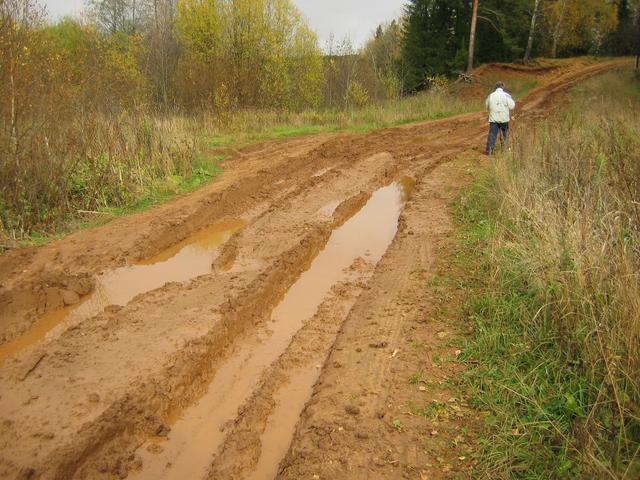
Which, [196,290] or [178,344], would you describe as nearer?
[178,344]

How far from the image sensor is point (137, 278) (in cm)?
641

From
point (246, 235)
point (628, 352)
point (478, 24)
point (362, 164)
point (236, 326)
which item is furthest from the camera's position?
point (478, 24)

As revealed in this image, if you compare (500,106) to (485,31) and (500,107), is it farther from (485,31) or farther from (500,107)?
(485,31)

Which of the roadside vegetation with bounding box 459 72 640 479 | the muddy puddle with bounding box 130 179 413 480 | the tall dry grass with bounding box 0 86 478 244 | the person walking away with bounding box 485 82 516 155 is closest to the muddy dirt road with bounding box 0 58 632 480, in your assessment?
the muddy puddle with bounding box 130 179 413 480

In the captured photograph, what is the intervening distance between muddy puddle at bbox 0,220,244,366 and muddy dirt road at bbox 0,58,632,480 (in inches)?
1.0

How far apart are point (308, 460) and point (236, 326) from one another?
199 centimetres

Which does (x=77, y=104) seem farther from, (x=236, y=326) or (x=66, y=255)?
(x=236, y=326)

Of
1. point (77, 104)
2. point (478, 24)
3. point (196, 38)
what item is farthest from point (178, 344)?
point (478, 24)

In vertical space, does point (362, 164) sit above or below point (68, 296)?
above

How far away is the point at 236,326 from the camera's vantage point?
5.19m

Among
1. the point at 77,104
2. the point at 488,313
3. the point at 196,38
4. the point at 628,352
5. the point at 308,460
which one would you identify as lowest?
the point at 308,460

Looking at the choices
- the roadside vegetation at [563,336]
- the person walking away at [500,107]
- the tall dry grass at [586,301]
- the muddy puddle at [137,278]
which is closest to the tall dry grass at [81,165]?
the muddy puddle at [137,278]

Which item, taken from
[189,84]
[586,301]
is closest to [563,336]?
[586,301]

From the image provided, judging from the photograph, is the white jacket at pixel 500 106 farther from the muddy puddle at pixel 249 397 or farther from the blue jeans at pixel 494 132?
the muddy puddle at pixel 249 397
